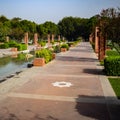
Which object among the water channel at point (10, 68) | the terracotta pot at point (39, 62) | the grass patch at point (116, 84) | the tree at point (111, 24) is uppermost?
the tree at point (111, 24)

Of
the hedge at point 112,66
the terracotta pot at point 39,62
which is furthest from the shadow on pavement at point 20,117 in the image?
the terracotta pot at point 39,62

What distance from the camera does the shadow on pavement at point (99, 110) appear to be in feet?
22.4

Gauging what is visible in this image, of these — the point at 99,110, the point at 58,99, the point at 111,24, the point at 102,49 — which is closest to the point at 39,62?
the point at 111,24

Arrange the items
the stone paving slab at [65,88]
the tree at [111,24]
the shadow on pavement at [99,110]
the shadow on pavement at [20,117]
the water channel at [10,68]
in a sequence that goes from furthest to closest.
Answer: the tree at [111,24] → the water channel at [10,68] → the stone paving slab at [65,88] → the shadow on pavement at [99,110] → the shadow on pavement at [20,117]

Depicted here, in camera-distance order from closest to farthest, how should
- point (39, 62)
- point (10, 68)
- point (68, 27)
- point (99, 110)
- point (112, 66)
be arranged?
point (99, 110)
point (112, 66)
point (39, 62)
point (10, 68)
point (68, 27)

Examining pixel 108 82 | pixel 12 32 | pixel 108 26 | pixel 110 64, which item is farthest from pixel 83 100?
pixel 12 32

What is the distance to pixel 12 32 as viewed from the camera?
60.4 meters

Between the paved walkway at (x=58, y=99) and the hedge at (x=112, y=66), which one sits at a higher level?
the hedge at (x=112, y=66)

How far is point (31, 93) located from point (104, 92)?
7.89ft

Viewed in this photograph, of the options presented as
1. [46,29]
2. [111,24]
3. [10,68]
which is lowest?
[10,68]

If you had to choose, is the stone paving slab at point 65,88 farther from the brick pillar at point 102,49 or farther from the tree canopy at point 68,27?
the brick pillar at point 102,49

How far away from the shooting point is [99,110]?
7.39m

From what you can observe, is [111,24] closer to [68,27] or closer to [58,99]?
[58,99]

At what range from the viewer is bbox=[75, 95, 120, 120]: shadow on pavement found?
269 inches
